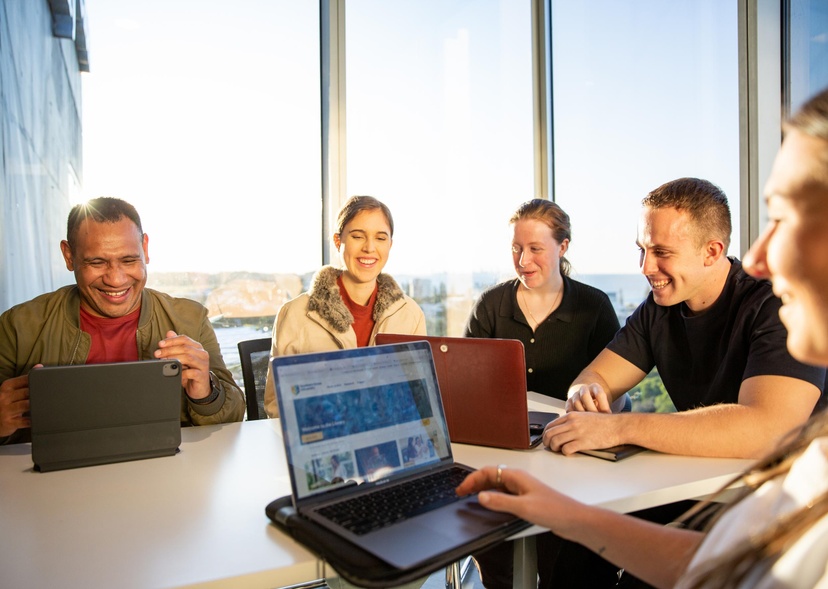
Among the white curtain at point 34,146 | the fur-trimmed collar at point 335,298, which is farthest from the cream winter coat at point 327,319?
the white curtain at point 34,146

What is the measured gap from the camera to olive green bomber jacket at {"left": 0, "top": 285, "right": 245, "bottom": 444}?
1.82 metres

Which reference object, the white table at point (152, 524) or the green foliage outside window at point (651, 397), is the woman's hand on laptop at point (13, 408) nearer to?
the white table at point (152, 524)

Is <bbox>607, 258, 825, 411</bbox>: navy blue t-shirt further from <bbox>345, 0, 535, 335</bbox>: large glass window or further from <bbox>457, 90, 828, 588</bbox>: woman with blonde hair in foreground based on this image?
<bbox>345, 0, 535, 335</bbox>: large glass window

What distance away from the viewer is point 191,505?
3.85 feet

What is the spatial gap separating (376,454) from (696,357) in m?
1.23

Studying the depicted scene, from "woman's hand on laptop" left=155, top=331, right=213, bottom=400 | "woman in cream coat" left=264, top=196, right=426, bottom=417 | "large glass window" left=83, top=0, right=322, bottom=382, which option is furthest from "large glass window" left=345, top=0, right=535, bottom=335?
"woman's hand on laptop" left=155, top=331, right=213, bottom=400

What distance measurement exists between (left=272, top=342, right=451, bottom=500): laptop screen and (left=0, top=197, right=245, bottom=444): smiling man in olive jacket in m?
0.74

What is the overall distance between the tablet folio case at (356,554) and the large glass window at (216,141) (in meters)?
2.15

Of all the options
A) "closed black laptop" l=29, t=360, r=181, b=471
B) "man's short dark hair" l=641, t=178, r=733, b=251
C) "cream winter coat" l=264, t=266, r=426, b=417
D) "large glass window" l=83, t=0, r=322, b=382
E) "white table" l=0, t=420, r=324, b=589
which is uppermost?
"large glass window" l=83, t=0, r=322, b=382

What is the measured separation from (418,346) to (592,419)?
1.69ft

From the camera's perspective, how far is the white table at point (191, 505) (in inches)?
35.5

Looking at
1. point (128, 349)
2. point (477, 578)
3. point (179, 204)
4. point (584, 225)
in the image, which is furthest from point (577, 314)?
point (179, 204)

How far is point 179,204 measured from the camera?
320 centimetres

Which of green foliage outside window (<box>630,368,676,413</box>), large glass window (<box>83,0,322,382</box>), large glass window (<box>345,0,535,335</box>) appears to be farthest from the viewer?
large glass window (<box>345,0,535,335</box>)
